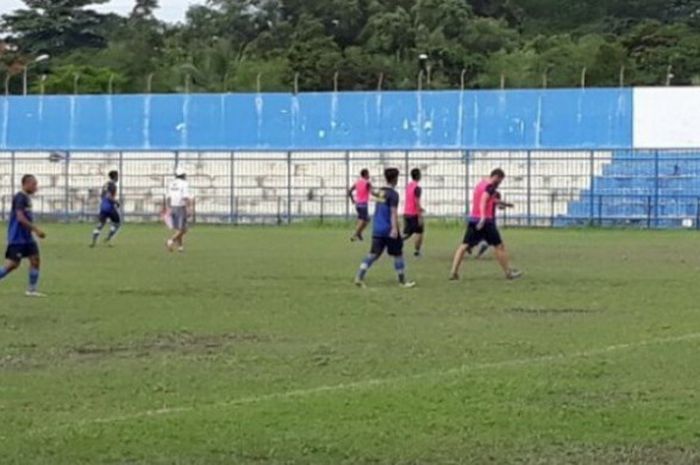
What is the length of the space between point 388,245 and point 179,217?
12005 millimetres

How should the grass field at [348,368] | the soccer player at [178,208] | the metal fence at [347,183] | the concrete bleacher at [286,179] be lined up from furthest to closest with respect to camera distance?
the concrete bleacher at [286,179]
the metal fence at [347,183]
the soccer player at [178,208]
the grass field at [348,368]

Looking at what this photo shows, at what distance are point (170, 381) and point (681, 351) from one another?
4708 millimetres

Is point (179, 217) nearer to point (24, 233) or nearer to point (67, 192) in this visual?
point (24, 233)

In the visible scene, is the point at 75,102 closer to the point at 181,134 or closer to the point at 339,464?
the point at 181,134

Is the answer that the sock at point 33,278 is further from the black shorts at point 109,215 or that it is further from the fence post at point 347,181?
the fence post at point 347,181

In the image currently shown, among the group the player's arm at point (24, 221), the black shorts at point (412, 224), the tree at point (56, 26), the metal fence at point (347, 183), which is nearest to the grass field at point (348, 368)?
the player's arm at point (24, 221)

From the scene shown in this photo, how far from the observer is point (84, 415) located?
440 inches

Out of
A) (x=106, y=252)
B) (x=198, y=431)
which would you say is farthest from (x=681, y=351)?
(x=106, y=252)

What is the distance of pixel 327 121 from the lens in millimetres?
59938

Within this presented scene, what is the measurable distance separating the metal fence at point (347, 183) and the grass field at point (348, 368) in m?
25.0

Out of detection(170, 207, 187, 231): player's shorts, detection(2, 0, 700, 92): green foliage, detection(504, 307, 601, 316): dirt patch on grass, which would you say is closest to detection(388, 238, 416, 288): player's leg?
detection(504, 307, 601, 316): dirt patch on grass

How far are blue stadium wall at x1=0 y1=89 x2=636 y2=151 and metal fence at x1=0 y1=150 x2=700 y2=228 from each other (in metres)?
1.79

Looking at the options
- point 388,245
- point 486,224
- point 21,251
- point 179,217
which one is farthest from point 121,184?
point 21,251

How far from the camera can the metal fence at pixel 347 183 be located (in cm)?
5156
